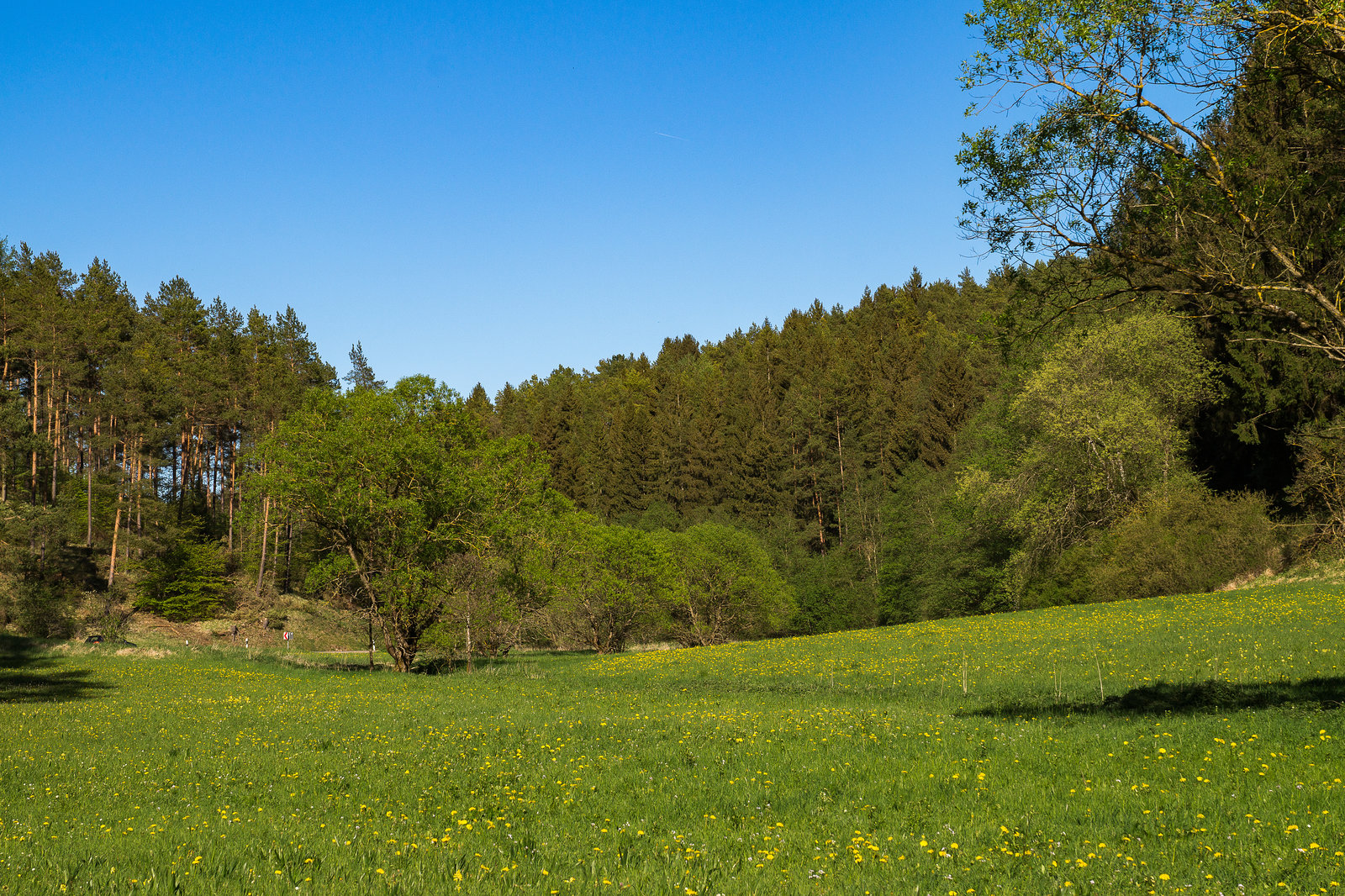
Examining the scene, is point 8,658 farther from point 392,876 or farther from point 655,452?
point 655,452

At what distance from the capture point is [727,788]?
1034 cm

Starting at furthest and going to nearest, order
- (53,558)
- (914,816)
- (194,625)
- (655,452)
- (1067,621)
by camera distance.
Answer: (655,452) → (194,625) → (53,558) → (1067,621) → (914,816)

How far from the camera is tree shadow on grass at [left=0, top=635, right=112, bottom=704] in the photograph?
2391 cm

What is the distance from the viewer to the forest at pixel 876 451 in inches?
480

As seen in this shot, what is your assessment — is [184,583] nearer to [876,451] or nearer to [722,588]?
[722,588]

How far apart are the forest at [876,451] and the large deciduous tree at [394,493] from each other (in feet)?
0.53

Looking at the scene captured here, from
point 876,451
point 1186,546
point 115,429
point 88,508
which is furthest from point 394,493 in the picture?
point 876,451

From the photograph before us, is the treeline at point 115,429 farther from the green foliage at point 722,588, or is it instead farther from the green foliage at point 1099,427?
the green foliage at point 1099,427

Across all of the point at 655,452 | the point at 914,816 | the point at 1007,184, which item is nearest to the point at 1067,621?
the point at 1007,184

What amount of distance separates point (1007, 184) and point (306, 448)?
1163 inches

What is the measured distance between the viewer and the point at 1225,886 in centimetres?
639

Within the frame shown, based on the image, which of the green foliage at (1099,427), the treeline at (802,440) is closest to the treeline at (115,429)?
the treeline at (802,440)

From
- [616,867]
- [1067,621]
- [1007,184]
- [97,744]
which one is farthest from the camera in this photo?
[1067,621]

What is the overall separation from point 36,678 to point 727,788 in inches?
1161
